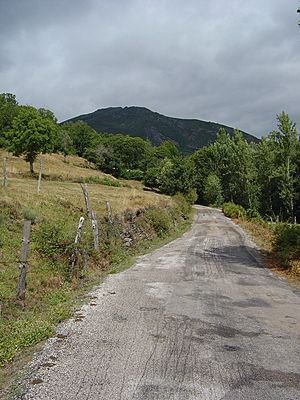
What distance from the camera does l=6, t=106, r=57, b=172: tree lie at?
42.9 m

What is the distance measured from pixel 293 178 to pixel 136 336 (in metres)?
49.2

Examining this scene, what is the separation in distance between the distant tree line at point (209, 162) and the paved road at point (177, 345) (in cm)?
2369

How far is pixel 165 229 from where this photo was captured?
2705 cm

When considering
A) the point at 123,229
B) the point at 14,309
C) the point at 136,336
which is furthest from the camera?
the point at 123,229

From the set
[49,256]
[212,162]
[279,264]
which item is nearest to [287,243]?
[279,264]

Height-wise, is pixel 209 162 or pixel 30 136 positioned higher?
pixel 209 162

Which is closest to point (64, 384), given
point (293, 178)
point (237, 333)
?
point (237, 333)

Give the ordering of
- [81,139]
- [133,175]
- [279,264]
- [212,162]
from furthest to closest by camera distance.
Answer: [81,139] < [212,162] < [133,175] < [279,264]

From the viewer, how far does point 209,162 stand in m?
85.1

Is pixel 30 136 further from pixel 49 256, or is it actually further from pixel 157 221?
pixel 49 256

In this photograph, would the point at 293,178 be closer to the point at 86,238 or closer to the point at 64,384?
the point at 86,238

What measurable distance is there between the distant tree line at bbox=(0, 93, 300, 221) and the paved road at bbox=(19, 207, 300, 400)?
77.7ft

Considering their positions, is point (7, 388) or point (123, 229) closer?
point (7, 388)

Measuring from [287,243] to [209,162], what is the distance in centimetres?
6872
